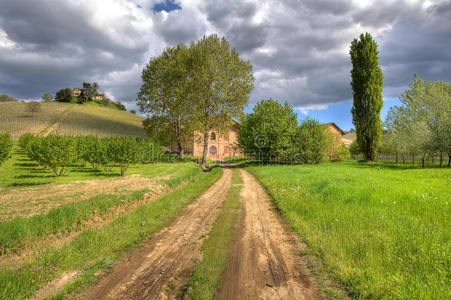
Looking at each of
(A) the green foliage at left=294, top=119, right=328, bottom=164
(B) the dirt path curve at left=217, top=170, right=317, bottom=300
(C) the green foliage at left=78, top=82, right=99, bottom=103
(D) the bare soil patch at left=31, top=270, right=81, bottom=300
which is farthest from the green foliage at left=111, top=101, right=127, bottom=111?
(D) the bare soil patch at left=31, top=270, right=81, bottom=300

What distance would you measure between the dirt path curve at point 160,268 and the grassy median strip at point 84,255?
0.41 meters

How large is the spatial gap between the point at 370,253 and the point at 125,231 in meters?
6.51

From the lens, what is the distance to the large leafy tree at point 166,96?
3712 cm

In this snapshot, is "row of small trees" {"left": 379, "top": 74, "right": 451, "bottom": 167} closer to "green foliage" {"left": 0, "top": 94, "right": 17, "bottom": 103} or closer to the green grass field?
the green grass field

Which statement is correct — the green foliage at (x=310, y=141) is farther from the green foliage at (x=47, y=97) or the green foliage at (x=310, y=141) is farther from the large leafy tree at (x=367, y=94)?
the green foliage at (x=47, y=97)

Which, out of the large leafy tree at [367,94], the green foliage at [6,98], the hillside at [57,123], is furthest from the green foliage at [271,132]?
the green foliage at [6,98]

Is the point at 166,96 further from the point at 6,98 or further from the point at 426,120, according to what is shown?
the point at 6,98

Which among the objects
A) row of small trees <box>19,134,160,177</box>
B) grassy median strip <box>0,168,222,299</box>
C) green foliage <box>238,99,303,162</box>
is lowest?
grassy median strip <box>0,168,222,299</box>

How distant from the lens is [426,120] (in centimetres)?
2647

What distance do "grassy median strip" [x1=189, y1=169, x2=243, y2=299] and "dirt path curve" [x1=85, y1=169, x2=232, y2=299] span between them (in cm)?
20

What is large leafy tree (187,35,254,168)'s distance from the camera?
31250 mm

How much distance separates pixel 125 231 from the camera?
6293 mm

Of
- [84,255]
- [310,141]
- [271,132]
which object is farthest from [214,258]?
[310,141]

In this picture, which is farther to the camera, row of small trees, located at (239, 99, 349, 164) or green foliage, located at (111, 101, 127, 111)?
green foliage, located at (111, 101, 127, 111)
